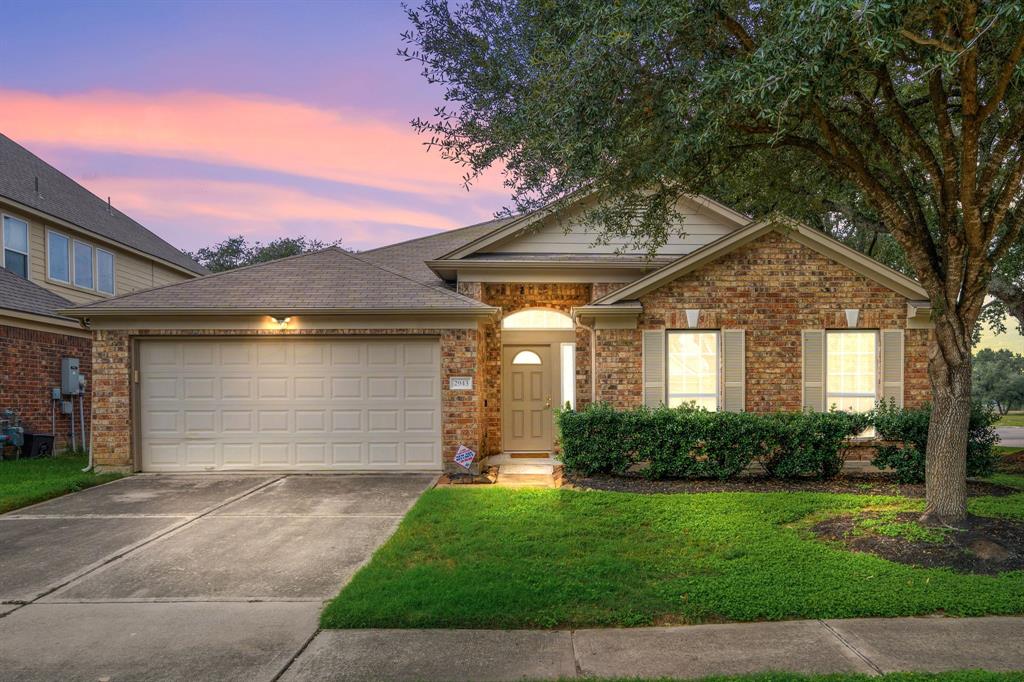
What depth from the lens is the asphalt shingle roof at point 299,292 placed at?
10.2 m

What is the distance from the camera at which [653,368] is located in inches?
411

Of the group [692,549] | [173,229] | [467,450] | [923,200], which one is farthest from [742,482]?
[173,229]

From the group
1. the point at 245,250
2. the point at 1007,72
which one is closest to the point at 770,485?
the point at 1007,72

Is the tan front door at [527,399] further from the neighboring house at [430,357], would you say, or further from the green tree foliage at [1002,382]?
the green tree foliage at [1002,382]

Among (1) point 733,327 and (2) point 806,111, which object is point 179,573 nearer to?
(2) point 806,111

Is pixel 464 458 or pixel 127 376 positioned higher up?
pixel 127 376

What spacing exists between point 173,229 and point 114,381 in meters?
31.5

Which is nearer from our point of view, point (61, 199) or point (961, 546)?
point (961, 546)

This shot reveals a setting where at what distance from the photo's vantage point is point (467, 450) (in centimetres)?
985

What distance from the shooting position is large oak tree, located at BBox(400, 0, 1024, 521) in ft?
17.1

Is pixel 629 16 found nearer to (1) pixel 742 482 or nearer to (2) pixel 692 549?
(2) pixel 692 549

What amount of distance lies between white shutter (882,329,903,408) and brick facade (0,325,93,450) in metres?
17.4

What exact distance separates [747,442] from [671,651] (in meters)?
5.84

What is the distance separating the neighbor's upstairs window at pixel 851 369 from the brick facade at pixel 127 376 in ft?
20.7
